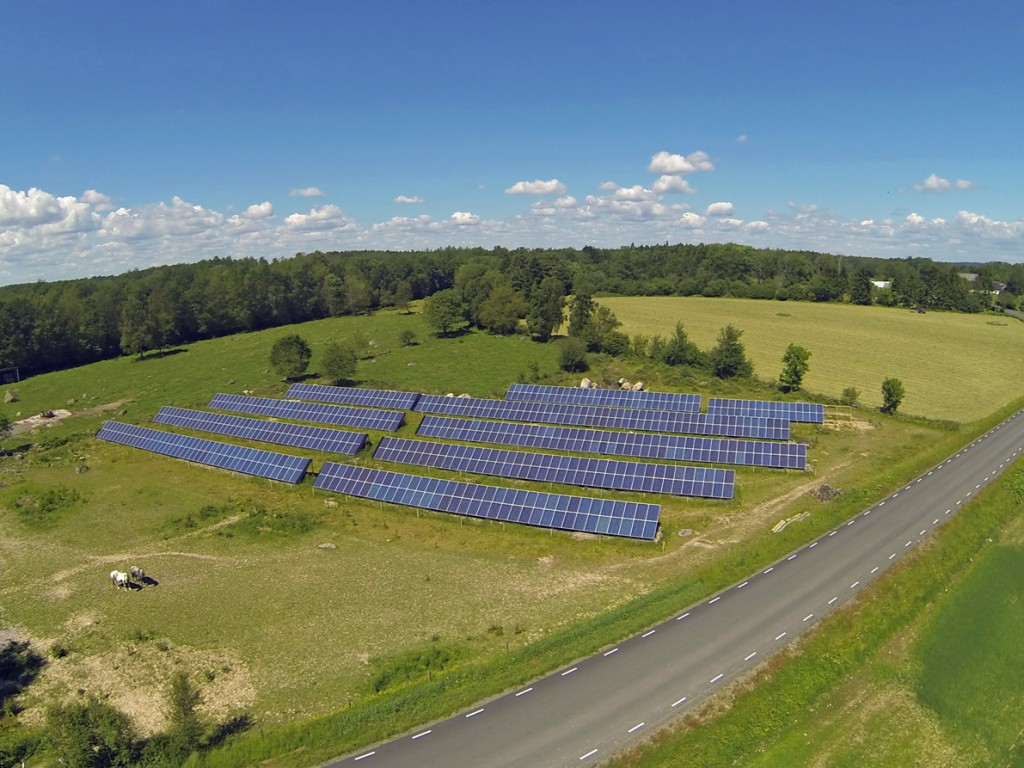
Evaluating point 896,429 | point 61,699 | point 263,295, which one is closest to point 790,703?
point 61,699

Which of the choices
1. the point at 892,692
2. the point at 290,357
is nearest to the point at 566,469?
the point at 892,692

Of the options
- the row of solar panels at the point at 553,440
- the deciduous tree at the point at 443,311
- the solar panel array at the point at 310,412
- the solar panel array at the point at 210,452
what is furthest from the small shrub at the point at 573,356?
the solar panel array at the point at 210,452

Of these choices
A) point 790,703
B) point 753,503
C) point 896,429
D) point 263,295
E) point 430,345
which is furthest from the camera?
point 263,295

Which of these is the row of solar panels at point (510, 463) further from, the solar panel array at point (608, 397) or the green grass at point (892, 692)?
the solar panel array at point (608, 397)

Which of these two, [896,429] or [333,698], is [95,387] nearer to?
[333,698]

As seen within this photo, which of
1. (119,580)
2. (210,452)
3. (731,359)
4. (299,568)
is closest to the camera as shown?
(119,580)

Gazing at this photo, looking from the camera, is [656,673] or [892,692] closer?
[892,692]

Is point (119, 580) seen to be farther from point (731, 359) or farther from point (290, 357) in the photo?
point (731, 359)
